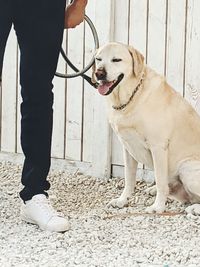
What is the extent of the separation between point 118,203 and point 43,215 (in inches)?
23.7

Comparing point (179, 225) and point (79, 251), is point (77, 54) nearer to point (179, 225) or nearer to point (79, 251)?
point (179, 225)

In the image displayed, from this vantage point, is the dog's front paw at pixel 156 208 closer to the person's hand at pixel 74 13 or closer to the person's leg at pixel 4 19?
the person's hand at pixel 74 13

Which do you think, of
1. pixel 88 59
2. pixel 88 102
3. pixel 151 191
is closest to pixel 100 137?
pixel 88 102

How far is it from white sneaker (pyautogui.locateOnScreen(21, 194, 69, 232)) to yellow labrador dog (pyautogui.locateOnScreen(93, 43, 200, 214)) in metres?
0.55

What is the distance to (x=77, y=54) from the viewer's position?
12.9 feet

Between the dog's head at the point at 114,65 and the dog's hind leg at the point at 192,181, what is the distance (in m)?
0.51

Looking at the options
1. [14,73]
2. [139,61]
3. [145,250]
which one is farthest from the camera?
[14,73]

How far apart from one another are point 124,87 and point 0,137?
145 cm

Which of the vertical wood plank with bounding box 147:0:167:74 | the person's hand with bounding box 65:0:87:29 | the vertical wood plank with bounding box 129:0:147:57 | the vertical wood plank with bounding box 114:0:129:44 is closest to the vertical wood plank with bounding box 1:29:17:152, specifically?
the vertical wood plank with bounding box 114:0:129:44

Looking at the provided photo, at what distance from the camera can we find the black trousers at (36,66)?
257 centimetres

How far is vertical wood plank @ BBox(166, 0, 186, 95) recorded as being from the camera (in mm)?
3559

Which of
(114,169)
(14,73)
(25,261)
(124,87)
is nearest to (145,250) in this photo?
(25,261)

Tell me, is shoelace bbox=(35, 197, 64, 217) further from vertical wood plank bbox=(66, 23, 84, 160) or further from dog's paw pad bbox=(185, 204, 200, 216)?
vertical wood plank bbox=(66, 23, 84, 160)

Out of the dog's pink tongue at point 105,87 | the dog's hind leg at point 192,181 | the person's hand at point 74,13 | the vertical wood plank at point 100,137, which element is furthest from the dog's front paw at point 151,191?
the person's hand at point 74,13
